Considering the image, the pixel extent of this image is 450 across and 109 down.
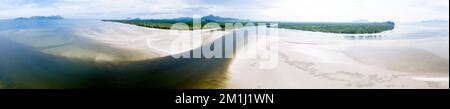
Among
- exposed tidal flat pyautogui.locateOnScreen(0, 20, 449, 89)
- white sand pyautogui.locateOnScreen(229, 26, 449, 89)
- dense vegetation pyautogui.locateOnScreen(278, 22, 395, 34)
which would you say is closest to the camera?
white sand pyautogui.locateOnScreen(229, 26, 449, 89)

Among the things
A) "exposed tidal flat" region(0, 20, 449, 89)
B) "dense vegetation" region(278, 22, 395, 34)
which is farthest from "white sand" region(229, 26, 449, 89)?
"dense vegetation" region(278, 22, 395, 34)

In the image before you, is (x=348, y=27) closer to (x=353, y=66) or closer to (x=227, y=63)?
(x=353, y=66)

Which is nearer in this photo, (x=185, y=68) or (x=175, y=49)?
(x=185, y=68)

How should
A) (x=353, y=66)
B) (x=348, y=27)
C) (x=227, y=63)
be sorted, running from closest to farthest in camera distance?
(x=353, y=66), (x=348, y=27), (x=227, y=63)

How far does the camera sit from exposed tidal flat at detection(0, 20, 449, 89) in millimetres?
3377

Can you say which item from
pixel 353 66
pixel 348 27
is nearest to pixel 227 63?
pixel 348 27

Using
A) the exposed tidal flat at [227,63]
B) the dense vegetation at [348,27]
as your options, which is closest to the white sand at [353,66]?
the exposed tidal flat at [227,63]

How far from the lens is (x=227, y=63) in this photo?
4766 mm

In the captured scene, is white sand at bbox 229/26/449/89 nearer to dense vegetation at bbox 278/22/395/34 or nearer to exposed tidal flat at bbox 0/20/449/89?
exposed tidal flat at bbox 0/20/449/89

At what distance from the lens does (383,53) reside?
4242 mm

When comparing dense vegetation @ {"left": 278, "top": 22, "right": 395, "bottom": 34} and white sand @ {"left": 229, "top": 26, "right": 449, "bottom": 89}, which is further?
dense vegetation @ {"left": 278, "top": 22, "right": 395, "bottom": 34}
